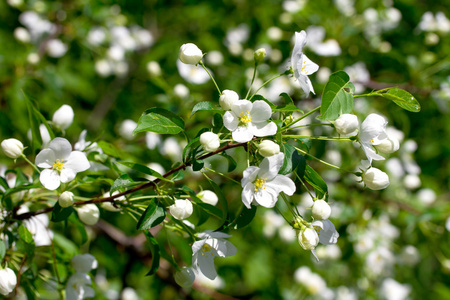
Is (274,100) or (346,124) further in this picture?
(274,100)

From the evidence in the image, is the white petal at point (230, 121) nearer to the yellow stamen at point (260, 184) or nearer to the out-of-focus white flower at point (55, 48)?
the yellow stamen at point (260, 184)

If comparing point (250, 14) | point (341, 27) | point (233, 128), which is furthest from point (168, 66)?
point (233, 128)

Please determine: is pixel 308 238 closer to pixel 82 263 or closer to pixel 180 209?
pixel 180 209

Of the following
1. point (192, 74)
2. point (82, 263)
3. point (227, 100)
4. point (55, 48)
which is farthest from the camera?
point (55, 48)

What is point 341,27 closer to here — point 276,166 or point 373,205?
point 373,205

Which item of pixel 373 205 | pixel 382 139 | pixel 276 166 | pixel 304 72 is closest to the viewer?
pixel 276 166

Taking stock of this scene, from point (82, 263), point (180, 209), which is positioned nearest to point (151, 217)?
point (180, 209)

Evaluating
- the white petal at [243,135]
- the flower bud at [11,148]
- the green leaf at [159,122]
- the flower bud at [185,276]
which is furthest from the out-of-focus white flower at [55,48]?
the white petal at [243,135]

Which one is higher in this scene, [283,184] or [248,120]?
[248,120]
